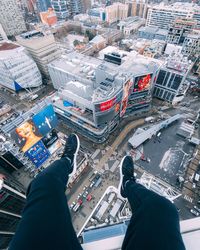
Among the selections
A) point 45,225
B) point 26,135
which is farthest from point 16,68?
point 45,225

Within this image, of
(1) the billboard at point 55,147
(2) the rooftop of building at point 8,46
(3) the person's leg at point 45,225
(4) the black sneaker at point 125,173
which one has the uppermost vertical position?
(3) the person's leg at point 45,225

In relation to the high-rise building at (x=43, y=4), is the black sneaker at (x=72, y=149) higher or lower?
lower

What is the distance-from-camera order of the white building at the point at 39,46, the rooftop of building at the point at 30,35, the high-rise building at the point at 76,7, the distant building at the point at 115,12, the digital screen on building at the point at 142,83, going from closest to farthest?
the digital screen on building at the point at 142,83, the white building at the point at 39,46, the rooftop of building at the point at 30,35, the distant building at the point at 115,12, the high-rise building at the point at 76,7

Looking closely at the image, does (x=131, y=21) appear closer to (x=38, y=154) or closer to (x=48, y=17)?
(x=48, y=17)

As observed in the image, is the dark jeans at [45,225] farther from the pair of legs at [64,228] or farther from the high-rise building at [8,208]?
the high-rise building at [8,208]

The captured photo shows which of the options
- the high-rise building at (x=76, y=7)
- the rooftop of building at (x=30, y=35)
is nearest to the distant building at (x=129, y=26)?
the high-rise building at (x=76, y=7)

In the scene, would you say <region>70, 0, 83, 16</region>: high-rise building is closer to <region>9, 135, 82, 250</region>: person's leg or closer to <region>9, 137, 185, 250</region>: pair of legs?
<region>9, 135, 82, 250</region>: person's leg

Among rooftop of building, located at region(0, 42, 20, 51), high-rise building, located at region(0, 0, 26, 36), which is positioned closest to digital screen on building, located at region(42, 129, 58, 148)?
rooftop of building, located at region(0, 42, 20, 51)
